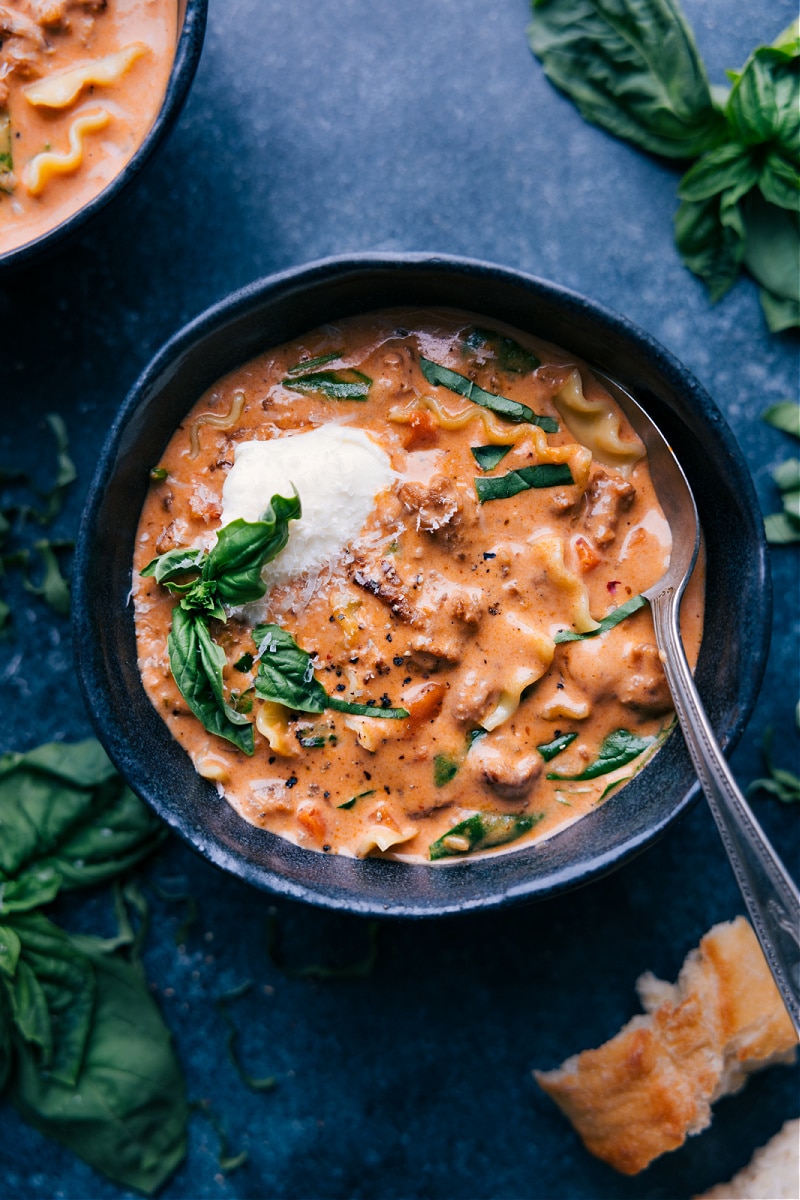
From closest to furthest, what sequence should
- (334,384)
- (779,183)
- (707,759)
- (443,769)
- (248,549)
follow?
(707,759)
(248,549)
(443,769)
(334,384)
(779,183)

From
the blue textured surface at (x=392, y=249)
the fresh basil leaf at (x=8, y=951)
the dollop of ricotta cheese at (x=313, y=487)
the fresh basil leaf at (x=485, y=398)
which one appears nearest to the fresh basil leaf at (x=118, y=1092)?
the blue textured surface at (x=392, y=249)

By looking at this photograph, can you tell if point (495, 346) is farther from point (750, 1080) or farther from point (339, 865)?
point (750, 1080)

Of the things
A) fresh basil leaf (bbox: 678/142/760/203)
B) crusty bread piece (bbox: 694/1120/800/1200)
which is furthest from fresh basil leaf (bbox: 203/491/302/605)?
crusty bread piece (bbox: 694/1120/800/1200)

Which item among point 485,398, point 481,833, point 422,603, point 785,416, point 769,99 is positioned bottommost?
point 481,833

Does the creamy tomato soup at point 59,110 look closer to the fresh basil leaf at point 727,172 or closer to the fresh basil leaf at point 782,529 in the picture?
the fresh basil leaf at point 727,172

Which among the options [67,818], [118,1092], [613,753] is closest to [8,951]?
[67,818]

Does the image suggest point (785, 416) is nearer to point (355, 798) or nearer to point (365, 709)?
point (365, 709)

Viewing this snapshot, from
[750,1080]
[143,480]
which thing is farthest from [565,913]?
[143,480]
